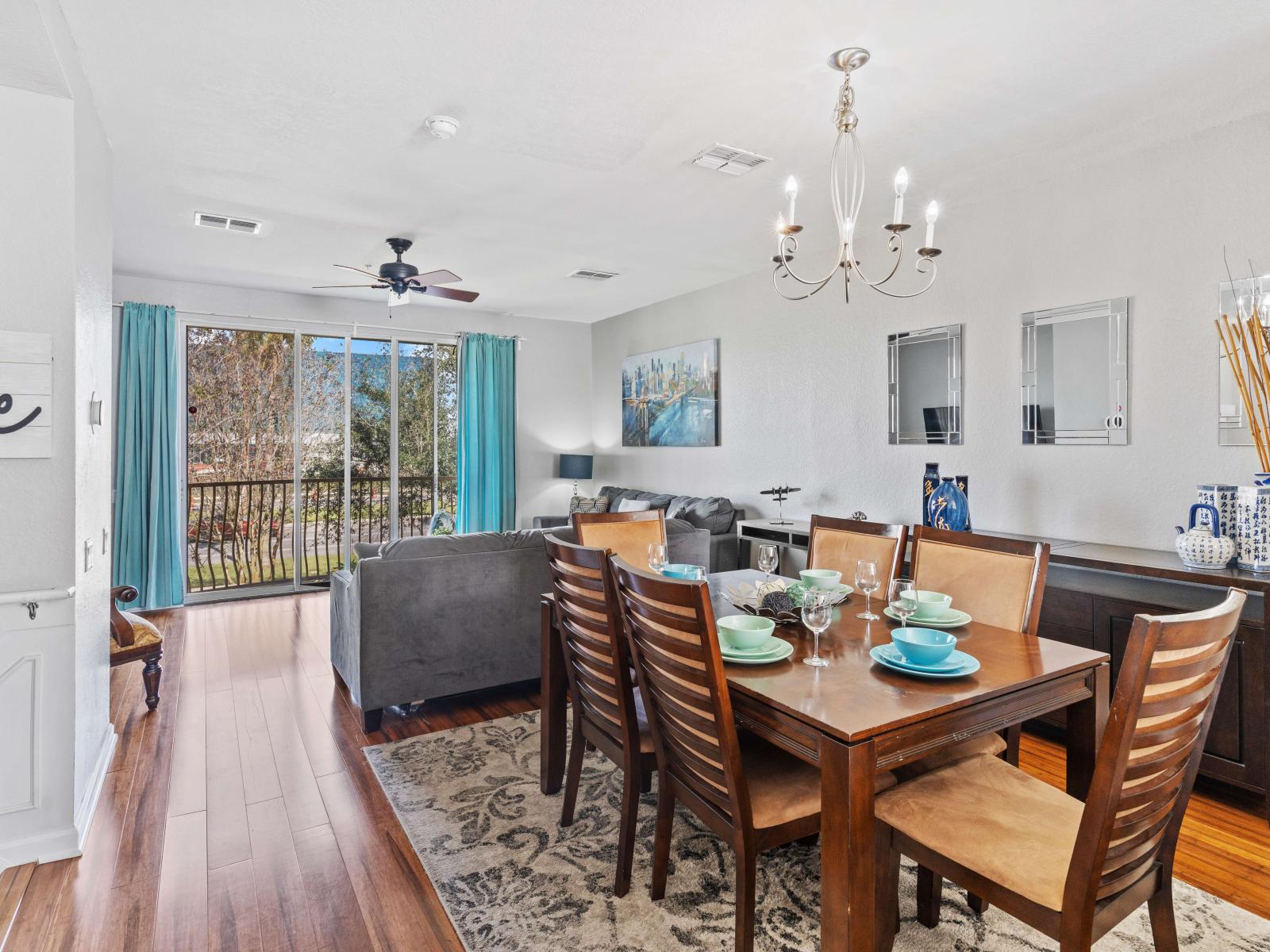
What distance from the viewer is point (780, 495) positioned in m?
4.97

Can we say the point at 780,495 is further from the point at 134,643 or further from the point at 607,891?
the point at 134,643

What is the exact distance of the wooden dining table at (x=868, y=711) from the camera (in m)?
1.36

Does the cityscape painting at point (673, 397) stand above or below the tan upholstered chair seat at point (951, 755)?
above

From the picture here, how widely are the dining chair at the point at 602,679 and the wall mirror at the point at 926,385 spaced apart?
2.63 m

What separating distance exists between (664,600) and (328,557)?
561 cm

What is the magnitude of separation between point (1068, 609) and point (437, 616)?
2727 millimetres

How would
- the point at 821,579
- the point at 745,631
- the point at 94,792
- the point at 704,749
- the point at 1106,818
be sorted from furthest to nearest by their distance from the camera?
1. the point at 94,792
2. the point at 821,579
3. the point at 745,631
4. the point at 704,749
5. the point at 1106,818

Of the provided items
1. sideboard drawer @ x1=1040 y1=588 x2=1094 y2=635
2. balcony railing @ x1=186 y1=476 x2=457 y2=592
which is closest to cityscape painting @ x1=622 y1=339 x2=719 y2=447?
balcony railing @ x1=186 y1=476 x2=457 y2=592

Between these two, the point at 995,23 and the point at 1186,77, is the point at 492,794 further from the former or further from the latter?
the point at 1186,77

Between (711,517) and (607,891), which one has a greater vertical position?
(711,517)

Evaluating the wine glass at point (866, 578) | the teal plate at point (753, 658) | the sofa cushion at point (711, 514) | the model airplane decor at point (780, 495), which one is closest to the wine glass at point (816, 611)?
the teal plate at point (753, 658)

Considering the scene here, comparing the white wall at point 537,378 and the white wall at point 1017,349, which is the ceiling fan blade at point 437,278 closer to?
the white wall at point 537,378

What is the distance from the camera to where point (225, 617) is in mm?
5234

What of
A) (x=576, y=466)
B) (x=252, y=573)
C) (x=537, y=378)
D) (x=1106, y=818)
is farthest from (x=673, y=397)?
(x=1106, y=818)
